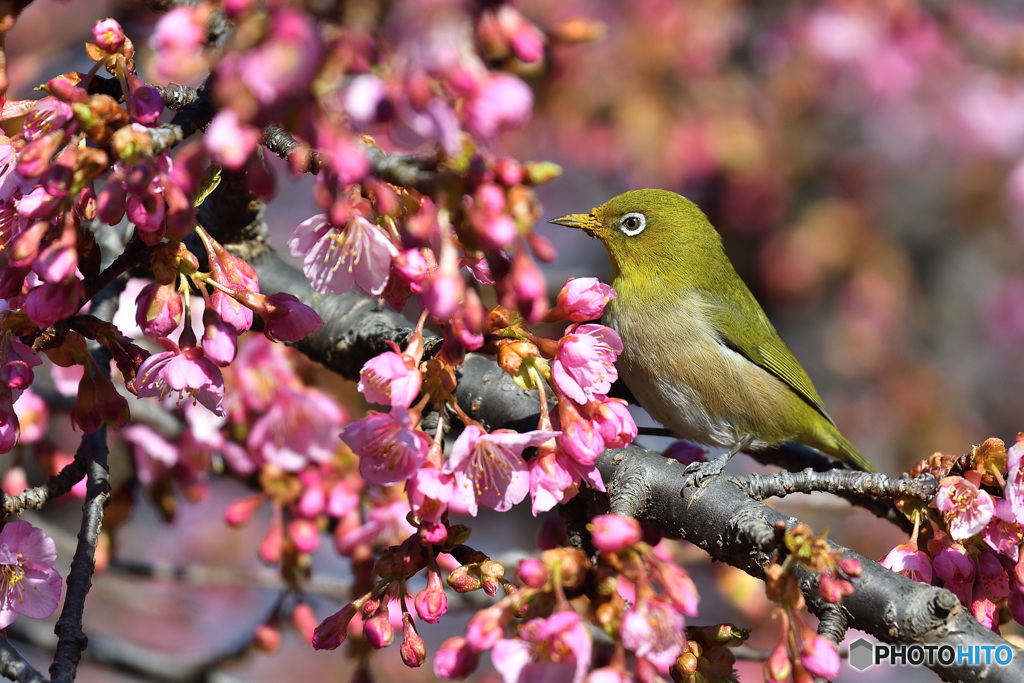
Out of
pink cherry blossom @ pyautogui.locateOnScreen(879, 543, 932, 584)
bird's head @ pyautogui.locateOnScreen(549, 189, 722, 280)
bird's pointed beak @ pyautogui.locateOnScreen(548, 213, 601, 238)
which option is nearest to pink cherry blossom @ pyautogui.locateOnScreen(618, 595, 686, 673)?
pink cherry blossom @ pyautogui.locateOnScreen(879, 543, 932, 584)

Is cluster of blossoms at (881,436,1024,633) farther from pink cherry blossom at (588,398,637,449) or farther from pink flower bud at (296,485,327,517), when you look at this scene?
pink flower bud at (296,485,327,517)

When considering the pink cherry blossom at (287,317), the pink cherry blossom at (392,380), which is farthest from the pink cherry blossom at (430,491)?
the pink cherry blossom at (287,317)

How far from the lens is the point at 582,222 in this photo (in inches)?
136

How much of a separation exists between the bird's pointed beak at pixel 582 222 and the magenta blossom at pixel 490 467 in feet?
5.28

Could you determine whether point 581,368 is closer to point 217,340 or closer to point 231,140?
point 217,340

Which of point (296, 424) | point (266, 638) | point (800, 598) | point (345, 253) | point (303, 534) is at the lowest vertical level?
point (266, 638)

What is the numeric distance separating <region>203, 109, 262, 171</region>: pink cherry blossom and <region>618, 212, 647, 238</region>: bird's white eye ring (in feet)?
8.20

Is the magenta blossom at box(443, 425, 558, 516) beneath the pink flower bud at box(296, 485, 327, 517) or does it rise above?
above

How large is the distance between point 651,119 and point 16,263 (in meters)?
5.90

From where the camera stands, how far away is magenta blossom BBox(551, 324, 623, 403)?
5.84 ft

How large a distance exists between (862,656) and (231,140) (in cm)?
183

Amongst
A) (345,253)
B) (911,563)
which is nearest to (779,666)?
(911,563)

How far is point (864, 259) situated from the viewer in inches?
304

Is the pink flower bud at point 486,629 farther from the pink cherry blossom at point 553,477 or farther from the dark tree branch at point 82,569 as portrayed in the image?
the dark tree branch at point 82,569
